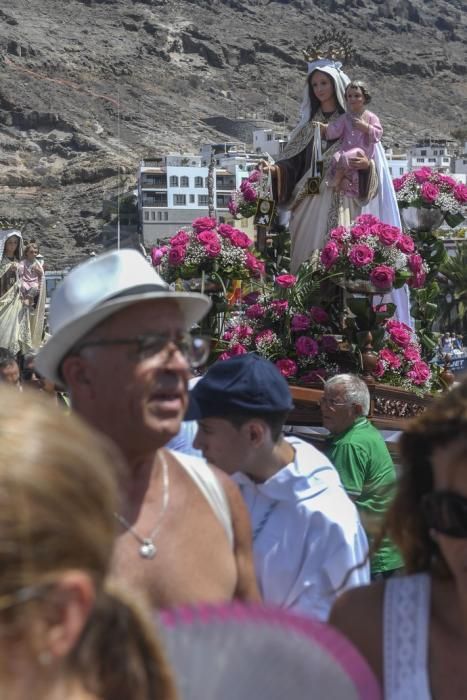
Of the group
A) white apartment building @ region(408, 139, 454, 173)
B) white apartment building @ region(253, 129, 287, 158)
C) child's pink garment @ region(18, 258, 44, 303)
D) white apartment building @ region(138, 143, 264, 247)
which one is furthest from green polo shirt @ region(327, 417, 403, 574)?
white apartment building @ region(253, 129, 287, 158)

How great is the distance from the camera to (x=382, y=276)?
256 inches

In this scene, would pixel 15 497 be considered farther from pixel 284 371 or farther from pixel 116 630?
pixel 284 371

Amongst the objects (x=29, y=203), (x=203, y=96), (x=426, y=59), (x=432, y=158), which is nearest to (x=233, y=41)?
(x=203, y=96)

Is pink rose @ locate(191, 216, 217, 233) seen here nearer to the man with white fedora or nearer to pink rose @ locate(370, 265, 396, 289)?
pink rose @ locate(370, 265, 396, 289)

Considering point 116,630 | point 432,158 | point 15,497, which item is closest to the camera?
point 15,497

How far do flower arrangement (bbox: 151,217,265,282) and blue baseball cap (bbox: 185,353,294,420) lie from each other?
368cm

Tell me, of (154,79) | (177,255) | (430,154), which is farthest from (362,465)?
(154,79)

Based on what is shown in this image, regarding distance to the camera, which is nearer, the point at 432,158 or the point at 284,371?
the point at 284,371

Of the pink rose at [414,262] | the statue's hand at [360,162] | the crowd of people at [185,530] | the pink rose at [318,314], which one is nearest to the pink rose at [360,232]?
the pink rose at [414,262]

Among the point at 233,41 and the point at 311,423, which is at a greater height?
the point at 233,41

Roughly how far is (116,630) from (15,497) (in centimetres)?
33

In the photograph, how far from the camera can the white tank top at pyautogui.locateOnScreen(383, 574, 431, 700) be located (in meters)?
1.98

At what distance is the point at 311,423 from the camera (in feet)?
21.1

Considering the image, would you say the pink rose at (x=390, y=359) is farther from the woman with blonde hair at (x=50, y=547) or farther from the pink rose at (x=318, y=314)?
the woman with blonde hair at (x=50, y=547)
